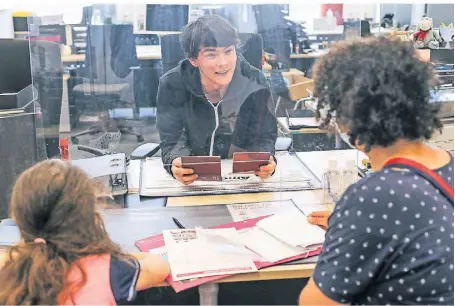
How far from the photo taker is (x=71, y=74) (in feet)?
6.25

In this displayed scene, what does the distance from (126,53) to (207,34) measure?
327mm

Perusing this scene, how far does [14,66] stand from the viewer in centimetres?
247

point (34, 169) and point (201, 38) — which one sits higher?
point (201, 38)

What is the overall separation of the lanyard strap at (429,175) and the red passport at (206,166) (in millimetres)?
919

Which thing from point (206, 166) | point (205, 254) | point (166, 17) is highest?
point (166, 17)

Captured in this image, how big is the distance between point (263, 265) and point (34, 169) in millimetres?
571

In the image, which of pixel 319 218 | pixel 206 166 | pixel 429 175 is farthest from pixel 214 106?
pixel 429 175

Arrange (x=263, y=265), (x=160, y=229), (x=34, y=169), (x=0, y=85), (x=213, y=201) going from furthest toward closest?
1. (x=0, y=85)
2. (x=213, y=201)
3. (x=160, y=229)
4. (x=263, y=265)
5. (x=34, y=169)

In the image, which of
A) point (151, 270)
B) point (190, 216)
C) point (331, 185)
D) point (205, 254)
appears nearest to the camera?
point (151, 270)

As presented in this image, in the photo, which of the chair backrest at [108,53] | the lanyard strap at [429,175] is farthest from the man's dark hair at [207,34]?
the lanyard strap at [429,175]

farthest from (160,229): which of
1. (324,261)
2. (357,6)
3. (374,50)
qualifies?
(357,6)

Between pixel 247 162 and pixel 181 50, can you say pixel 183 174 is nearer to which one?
pixel 247 162

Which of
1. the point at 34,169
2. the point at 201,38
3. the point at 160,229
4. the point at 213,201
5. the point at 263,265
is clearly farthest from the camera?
the point at 201,38

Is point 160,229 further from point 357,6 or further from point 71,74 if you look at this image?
point 357,6
